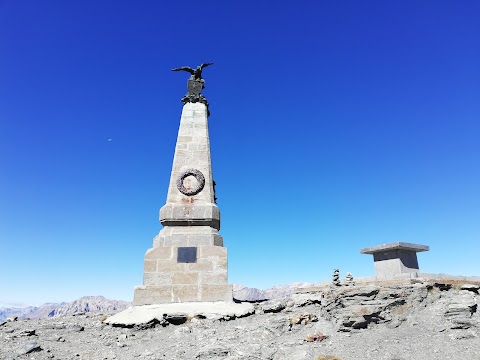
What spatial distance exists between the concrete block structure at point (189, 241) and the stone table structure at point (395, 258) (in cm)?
523

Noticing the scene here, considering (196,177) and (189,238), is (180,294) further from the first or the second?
(196,177)

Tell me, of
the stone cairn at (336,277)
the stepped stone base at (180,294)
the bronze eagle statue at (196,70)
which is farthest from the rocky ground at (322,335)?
the bronze eagle statue at (196,70)

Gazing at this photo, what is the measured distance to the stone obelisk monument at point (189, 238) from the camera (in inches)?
391

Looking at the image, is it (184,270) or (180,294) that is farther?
(184,270)

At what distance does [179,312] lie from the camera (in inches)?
345

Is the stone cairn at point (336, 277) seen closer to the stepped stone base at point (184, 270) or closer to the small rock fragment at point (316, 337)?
the stepped stone base at point (184, 270)

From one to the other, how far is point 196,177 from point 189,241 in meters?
2.39

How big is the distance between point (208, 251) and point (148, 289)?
2170mm

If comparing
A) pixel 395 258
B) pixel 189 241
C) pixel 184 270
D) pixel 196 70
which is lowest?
pixel 184 270

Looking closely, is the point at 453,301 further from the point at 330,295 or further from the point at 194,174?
the point at 194,174

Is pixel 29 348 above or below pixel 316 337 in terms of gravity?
below

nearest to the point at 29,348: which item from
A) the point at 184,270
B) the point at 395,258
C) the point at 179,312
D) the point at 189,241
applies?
the point at 179,312

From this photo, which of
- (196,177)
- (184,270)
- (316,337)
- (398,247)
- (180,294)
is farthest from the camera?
(196,177)

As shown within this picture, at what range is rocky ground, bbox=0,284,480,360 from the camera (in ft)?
19.0
